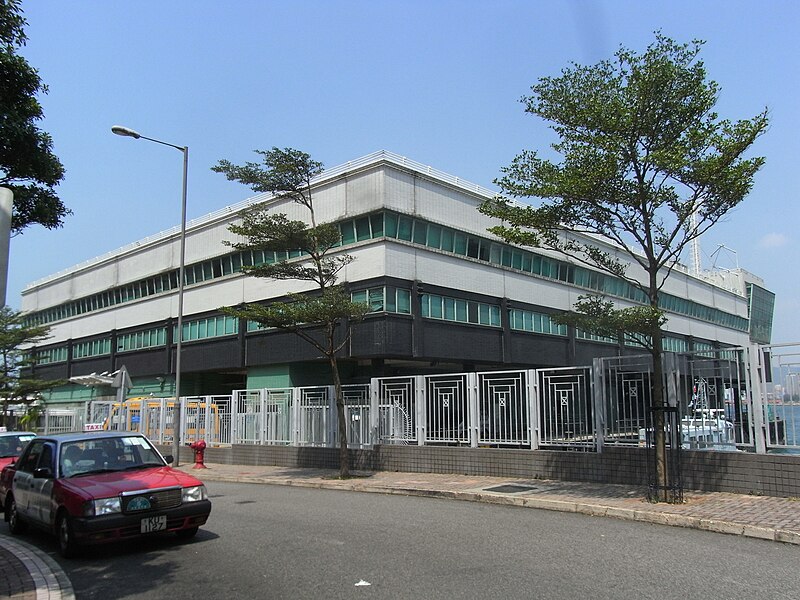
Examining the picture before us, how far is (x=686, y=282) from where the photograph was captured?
54.3m

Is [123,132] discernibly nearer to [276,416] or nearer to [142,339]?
[276,416]

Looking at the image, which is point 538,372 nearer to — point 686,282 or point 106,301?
point 106,301

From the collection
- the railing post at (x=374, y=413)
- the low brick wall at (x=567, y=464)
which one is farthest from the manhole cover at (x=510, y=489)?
the railing post at (x=374, y=413)

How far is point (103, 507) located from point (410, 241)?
2375cm

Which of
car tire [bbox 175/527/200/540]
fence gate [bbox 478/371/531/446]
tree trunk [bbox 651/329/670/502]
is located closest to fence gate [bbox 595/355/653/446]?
tree trunk [bbox 651/329/670/502]

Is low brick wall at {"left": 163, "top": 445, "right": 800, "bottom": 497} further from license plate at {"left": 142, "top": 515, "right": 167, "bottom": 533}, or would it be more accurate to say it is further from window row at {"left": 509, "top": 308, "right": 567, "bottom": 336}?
window row at {"left": 509, "top": 308, "right": 567, "bottom": 336}

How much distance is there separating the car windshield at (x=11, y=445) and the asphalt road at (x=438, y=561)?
473 cm

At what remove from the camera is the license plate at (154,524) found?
819 cm

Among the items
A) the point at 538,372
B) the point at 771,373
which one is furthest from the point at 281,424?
the point at 771,373

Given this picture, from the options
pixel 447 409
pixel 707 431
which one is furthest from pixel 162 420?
pixel 707 431

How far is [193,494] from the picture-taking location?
345 inches

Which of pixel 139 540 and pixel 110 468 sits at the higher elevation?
pixel 110 468

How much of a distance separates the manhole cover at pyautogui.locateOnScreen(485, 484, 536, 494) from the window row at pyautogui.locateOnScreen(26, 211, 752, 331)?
37.5ft

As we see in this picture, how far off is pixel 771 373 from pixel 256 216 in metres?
13.4
